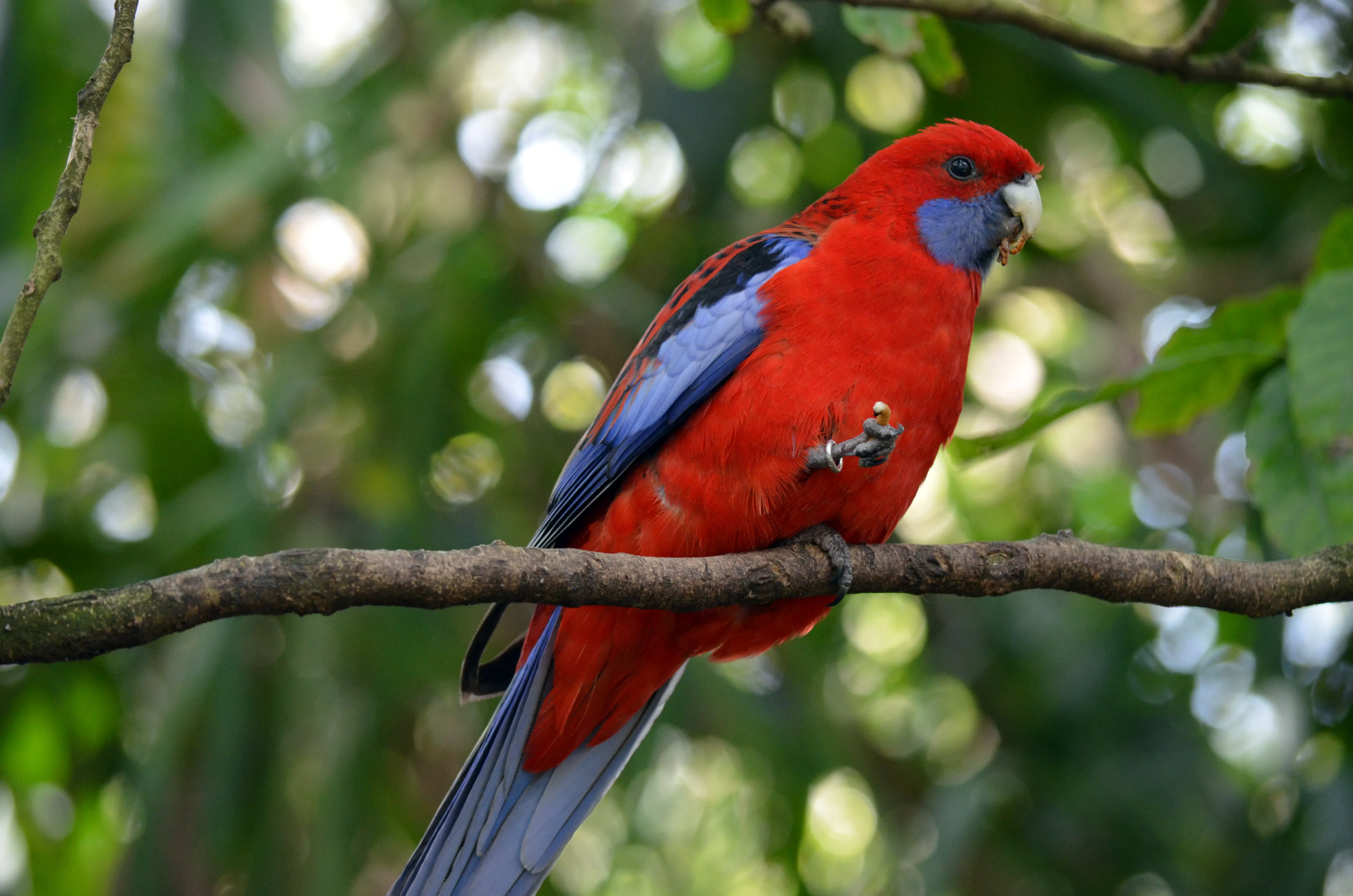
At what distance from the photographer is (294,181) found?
16.1 feet

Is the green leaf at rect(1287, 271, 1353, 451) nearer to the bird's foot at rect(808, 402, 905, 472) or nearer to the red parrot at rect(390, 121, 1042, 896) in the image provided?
the red parrot at rect(390, 121, 1042, 896)

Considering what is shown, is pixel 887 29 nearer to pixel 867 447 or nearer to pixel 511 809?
pixel 867 447

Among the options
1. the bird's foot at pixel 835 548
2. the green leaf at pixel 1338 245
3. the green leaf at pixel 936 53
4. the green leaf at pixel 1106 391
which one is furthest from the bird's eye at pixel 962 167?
the bird's foot at pixel 835 548

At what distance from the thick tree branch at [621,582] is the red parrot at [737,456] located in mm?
246

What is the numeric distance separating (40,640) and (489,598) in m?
0.68

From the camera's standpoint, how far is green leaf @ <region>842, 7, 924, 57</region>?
2.97 meters

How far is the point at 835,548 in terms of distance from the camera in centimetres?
277

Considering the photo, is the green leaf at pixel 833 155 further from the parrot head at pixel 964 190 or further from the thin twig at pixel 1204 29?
the thin twig at pixel 1204 29

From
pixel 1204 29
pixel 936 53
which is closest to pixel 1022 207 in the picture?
pixel 936 53

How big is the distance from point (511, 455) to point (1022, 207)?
273 centimetres

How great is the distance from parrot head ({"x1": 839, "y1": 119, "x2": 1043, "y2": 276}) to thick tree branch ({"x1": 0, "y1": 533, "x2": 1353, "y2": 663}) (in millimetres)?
1113

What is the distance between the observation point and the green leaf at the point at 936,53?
3139mm

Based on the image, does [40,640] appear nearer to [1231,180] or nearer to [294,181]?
[294,181]

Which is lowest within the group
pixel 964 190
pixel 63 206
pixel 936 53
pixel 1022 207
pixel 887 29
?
pixel 1022 207
